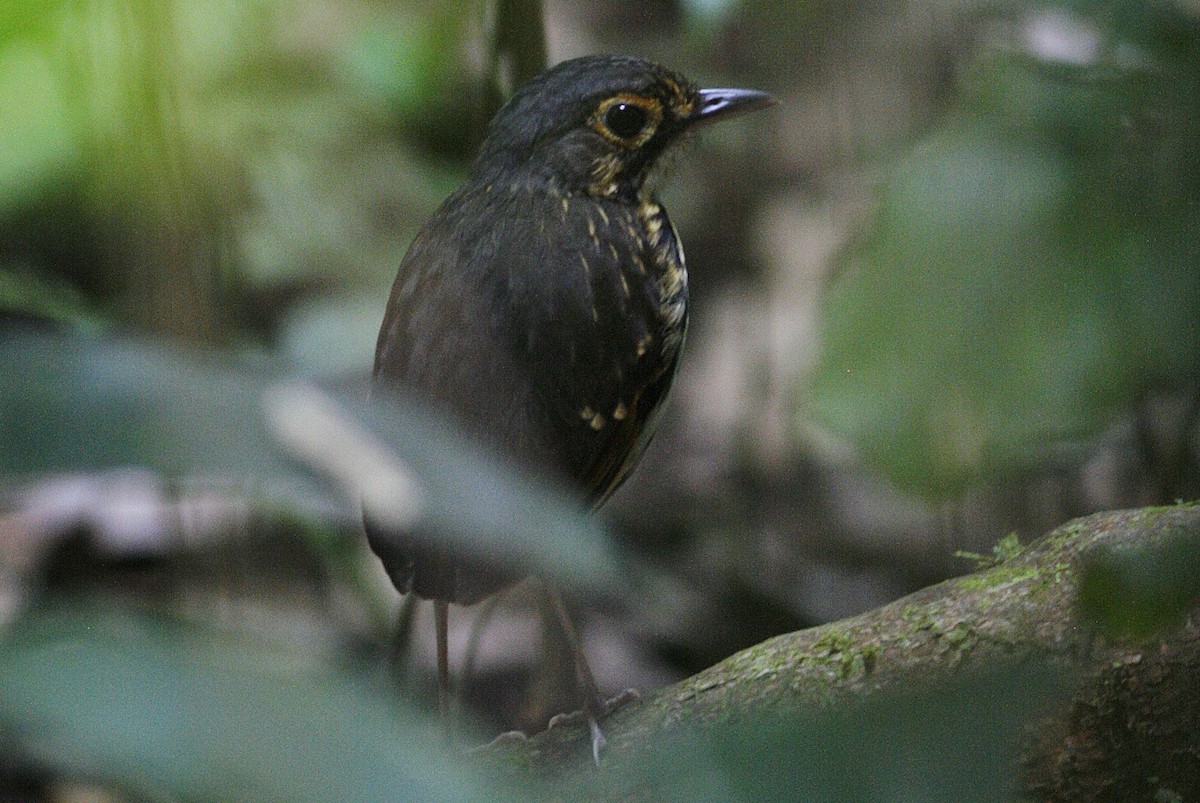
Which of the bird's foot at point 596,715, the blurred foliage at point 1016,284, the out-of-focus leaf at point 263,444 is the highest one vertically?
the blurred foliage at point 1016,284

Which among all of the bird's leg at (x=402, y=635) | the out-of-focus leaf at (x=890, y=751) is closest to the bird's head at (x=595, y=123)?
the bird's leg at (x=402, y=635)

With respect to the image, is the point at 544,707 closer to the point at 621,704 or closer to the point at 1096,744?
the point at 621,704

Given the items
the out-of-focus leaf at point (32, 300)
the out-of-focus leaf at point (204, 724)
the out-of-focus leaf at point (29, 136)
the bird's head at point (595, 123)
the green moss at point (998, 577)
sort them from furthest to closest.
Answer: the out-of-focus leaf at point (29, 136), the bird's head at point (595, 123), the out-of-focus leaf at point (32, 300), the green moss at point (998, 577), the out-of-focus leaf at point (204, 724)

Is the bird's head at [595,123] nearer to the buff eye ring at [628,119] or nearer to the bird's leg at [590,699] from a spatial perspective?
the buff eye ring at [628,119]

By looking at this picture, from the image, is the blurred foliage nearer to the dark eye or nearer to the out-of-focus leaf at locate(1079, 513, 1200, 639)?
the dark eye

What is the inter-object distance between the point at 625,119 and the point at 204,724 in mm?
2084

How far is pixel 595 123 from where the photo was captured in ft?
8.63

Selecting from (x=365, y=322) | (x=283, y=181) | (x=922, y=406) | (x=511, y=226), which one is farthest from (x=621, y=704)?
(x=283, y=181)

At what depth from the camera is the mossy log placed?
5.85 ft

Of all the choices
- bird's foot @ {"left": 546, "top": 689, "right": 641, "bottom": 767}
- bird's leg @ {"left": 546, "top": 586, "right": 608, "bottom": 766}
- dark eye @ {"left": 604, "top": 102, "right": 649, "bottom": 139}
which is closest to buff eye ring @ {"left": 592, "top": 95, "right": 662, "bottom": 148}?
dark eye @ {"left": 604, "top": 102, "right": 649, "bottom": 139}

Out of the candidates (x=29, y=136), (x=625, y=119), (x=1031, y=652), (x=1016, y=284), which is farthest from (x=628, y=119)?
(x=29, y=136)

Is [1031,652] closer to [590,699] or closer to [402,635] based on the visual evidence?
[590,699]

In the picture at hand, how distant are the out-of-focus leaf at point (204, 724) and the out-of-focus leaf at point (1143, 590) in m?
0.35

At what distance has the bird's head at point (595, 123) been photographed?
8.54 ft
